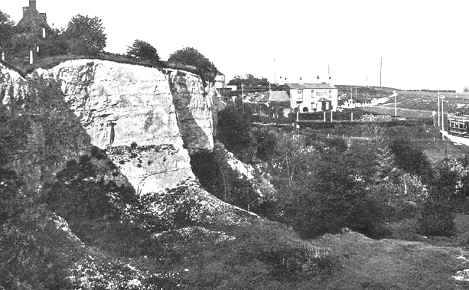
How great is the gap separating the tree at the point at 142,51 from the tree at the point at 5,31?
346 inches

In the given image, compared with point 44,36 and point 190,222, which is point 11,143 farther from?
point 44,36

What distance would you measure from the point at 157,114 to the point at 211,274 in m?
12.4

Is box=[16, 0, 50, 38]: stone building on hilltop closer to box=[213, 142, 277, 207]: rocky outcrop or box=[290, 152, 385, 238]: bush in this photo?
box=[213, 142, 277, 207]: rocky outcrop

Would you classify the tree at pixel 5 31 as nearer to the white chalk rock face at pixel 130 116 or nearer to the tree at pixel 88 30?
the tree at pixel 88 30

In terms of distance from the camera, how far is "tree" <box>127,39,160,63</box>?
36.1 metres

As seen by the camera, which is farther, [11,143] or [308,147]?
[308,147]

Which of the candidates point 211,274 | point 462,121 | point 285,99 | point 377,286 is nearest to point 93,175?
point 211,274

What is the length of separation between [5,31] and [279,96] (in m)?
53.1

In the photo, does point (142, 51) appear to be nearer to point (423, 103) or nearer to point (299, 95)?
point (299, 95)

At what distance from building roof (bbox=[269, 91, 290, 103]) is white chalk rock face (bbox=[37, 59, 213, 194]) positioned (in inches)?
2059

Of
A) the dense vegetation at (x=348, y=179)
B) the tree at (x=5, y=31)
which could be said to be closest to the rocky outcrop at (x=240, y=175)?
the dense vegetation at (x=348, y=179)

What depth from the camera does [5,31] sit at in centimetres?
3712

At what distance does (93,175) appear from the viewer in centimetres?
2686

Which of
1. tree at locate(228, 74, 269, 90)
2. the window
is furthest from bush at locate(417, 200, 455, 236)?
tree at locate(228, 74, 269, 90)
